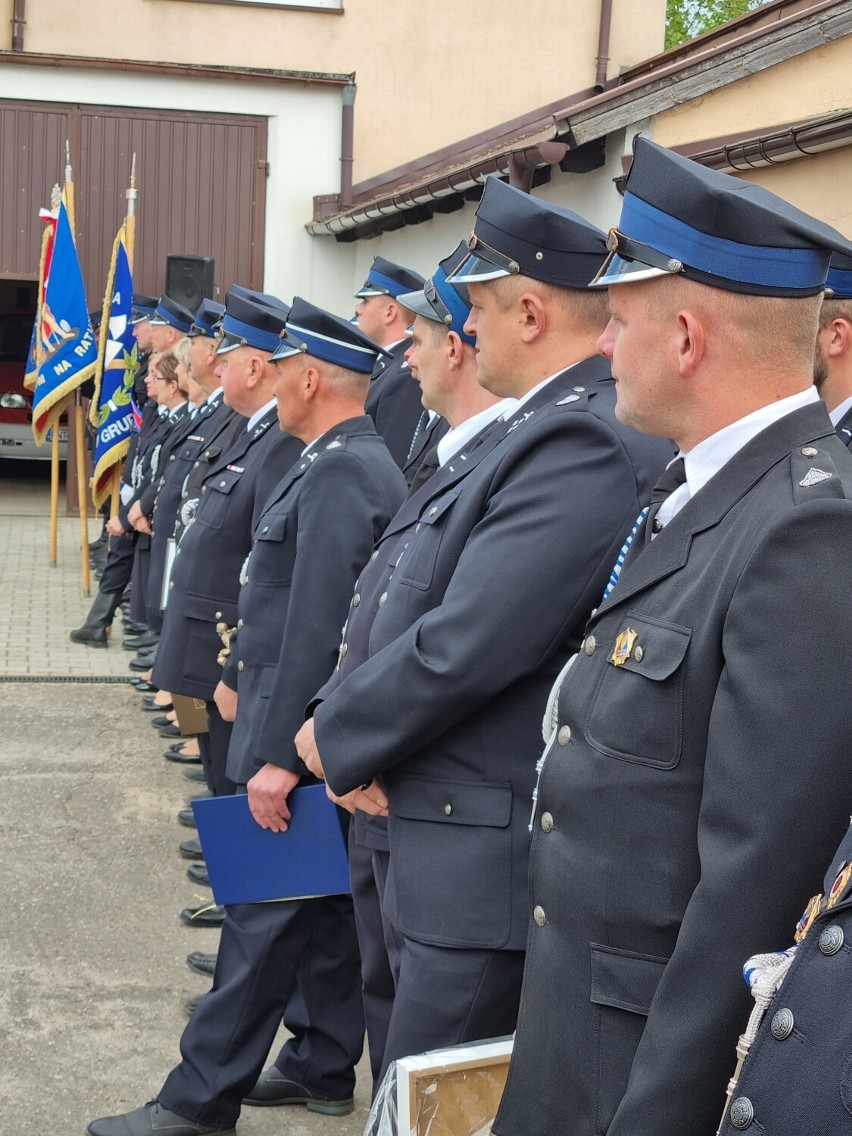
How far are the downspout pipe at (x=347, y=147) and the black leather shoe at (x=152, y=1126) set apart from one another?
40.2ft

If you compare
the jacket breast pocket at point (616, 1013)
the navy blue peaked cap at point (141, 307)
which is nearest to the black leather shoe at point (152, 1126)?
the jacket breast pocket at point (616, 1013)

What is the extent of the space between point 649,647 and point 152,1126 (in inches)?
86.6

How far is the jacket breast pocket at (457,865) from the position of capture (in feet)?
8.01

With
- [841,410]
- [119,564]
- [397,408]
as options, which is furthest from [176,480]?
[841,410]

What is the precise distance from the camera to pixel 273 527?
3697 mm

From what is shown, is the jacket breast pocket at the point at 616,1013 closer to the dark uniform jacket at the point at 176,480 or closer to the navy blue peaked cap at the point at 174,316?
the dark uniform jacket at the point at 176,480

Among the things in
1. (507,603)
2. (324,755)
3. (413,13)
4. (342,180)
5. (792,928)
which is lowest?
(324,755)

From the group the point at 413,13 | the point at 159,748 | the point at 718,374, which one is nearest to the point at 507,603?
the point at 718,374

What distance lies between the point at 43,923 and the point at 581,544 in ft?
10.2

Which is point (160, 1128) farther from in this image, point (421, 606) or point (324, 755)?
point (421, 606)

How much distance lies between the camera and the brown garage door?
1413cm

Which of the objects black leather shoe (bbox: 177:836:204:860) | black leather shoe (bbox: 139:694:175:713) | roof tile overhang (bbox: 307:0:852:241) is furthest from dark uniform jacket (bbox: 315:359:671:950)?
black leather shoe (bbox: 139:694:175:713)

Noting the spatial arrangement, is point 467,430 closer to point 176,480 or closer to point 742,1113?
point 742,1113

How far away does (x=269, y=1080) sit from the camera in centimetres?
371
